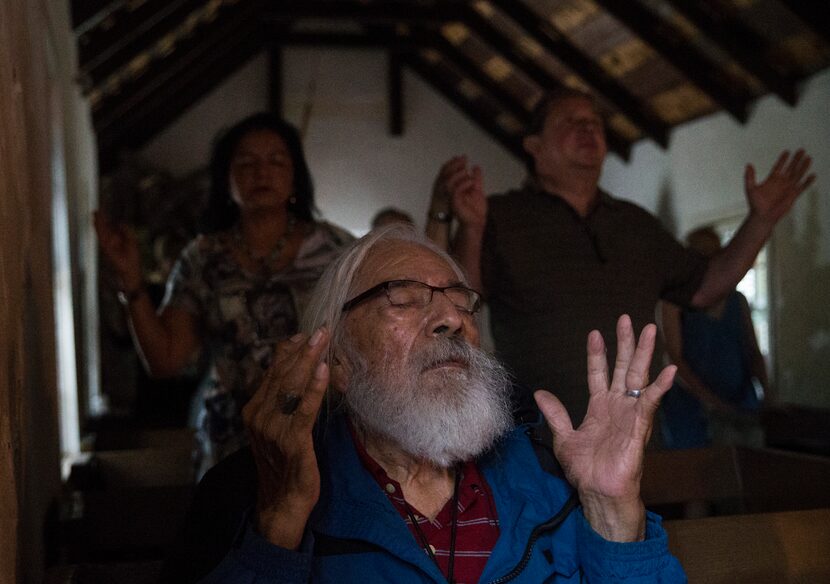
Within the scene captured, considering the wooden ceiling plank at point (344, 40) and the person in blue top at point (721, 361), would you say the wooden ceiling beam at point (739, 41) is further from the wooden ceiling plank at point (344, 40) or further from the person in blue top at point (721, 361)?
the wooden ceiling plank at point (344, 40)

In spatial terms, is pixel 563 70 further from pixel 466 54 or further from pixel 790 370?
pixel 790 370

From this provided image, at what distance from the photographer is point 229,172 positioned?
2703mm

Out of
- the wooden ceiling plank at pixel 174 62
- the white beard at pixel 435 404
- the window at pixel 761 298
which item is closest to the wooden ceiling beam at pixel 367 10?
the wooden ceiling plank at pixel 174 62

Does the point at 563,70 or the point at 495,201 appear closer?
the point at 495,201

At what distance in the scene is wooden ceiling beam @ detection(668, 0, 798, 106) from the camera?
651 centimetres

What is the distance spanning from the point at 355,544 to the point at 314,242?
1.22m

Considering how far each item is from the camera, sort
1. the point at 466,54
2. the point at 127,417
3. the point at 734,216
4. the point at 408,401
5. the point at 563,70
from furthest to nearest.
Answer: the point at 466,54 < the point at 563,70 < the point at 734,216 < the point at 127,417 < the point at 408,401

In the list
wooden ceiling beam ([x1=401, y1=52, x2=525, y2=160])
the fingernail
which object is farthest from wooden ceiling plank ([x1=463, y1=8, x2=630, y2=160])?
the fingernail

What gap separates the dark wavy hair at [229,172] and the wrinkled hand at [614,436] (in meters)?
1.26

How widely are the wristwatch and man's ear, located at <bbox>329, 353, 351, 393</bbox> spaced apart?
2.96 ft

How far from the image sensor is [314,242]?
262 cm

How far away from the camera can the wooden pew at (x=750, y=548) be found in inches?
70.6

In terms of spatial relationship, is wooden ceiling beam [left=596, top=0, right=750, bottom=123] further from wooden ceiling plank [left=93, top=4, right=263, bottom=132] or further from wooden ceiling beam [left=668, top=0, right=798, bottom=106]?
wooden ceiling plank [left=93, top=4, right=263, bottom=132]

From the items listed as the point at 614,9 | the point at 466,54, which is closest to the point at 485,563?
the point at 614,9
